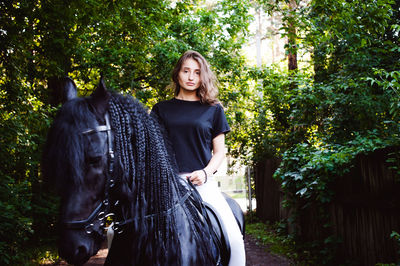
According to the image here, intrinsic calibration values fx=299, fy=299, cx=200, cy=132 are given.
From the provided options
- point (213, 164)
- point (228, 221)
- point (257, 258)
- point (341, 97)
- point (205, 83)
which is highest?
point (341, 97)

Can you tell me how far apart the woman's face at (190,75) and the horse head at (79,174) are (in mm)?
1237

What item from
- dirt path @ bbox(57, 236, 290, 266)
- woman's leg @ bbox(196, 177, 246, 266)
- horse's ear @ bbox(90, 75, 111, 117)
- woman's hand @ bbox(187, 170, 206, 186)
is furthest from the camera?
dirt path @ bbox(57, 236, 290, 266)

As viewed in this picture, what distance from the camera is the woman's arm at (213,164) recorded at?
236cm

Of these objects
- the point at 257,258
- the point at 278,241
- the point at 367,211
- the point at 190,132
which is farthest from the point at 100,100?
the point at 278,241

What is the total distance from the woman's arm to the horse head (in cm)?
93

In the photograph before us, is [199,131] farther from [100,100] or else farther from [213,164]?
[100,100]

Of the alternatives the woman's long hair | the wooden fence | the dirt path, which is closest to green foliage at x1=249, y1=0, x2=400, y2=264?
the wooden fence

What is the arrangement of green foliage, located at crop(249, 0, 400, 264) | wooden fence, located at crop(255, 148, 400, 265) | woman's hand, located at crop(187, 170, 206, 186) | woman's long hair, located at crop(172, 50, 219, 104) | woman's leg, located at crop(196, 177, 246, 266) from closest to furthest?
woman's hand, located at crop(187, 170, 206, 186) < woman's leg, located at crop(196, 177, 246, 266) < woman's long hair, located at crop(172, 50, 219, 104) < green foliage, located at crop(249, 0, 400, 264) < wooden fence, located at crop(255, 148, 400, 265)

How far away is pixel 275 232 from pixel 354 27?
6.70m

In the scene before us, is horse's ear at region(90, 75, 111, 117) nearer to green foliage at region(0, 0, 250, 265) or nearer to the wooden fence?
green foliage at region(0, 0, 250, 265)

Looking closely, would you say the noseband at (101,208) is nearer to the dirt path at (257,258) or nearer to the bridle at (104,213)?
the bridle at (104,213)

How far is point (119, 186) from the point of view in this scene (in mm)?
1624

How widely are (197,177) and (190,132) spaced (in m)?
0.39

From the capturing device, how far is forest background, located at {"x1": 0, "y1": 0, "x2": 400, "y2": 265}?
4.22 metres
